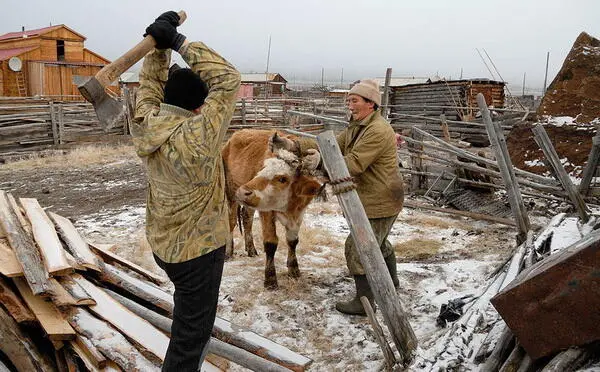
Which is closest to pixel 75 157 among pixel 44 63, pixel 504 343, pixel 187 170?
pixel 187 170

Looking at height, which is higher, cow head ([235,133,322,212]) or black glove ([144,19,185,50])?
black glove ([144,19,185,50])

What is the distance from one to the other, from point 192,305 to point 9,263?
1937 millimetres

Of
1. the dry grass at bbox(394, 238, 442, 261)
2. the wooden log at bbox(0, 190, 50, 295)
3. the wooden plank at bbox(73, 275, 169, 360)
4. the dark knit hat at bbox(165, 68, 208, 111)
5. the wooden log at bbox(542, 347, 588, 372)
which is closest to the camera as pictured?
the wooden log at bbox(542, 347, 588, 372)

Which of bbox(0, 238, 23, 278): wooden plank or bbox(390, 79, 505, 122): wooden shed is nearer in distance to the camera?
bbox(0, 238, 23, 278): wooden plank

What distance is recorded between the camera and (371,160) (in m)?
3.56

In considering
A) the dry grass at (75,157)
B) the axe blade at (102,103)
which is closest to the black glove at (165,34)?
the axe blade at (102,103)

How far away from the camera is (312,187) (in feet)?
14.9

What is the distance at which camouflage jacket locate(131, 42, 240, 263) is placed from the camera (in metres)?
2.09

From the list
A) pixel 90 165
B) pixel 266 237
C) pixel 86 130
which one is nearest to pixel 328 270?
pixel 266 237

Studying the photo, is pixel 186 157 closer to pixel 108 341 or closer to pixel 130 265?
pixel 108 341

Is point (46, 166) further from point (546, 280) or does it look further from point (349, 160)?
point (546, 280)

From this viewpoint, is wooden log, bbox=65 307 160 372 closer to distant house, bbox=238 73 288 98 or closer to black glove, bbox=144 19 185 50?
black glove, bbox=144 19 185 50

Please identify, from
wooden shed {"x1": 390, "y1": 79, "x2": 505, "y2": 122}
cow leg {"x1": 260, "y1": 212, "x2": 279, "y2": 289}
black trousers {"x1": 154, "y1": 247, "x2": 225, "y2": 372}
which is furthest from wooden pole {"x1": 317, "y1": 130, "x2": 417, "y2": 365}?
wooden shed {"x1": 390, "y1": 79, "x2": 505, "y2": 122}

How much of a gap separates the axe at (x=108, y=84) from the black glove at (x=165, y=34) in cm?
4
